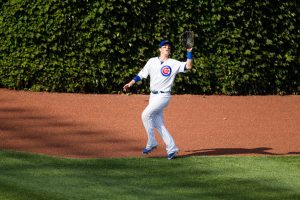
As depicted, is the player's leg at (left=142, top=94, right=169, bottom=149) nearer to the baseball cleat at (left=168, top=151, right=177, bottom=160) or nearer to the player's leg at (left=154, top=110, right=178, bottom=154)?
the player's leg at (left=154, top=110, right=178, bottom=154)

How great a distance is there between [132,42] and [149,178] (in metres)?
7.92

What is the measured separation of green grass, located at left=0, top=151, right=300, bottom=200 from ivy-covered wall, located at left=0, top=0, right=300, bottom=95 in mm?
6033

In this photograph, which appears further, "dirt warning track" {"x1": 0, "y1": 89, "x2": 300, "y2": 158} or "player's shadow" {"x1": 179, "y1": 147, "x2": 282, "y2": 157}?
"dirt warning track" {"x1": 0, "y1": 89, "x2": 300, "y2": 158}

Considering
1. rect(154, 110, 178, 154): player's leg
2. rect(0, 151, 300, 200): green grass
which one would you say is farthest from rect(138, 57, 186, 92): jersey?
rect(0, 151, 300, 200): green grass

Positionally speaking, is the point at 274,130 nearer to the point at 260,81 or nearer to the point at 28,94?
the point at 260,81

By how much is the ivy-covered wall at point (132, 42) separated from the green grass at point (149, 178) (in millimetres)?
6033

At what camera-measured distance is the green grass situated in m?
11.1

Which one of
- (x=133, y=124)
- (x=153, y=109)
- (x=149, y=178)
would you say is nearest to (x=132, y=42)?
(x=133, y=124)

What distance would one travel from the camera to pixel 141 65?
20.0 meters

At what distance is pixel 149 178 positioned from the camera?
12273 mm

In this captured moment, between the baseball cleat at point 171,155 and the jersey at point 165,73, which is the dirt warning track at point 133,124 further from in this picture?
the jersey at point 165,73

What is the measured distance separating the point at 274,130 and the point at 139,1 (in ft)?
15.4

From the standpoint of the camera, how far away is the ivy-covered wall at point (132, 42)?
19.7m

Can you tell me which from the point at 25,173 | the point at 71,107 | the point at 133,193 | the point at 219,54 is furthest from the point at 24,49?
the point at 133,193
